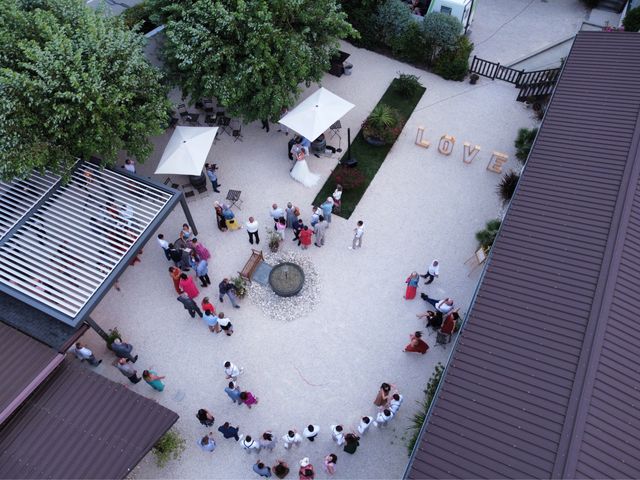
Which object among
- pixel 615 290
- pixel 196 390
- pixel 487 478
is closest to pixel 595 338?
pixel 615 290

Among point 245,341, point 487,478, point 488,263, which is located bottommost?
point 487,478

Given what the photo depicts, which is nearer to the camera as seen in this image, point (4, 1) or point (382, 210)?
point (4, 1)

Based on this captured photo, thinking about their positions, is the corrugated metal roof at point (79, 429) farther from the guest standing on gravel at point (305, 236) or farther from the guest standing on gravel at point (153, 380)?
the guest standing on gravel at point (305, 236)

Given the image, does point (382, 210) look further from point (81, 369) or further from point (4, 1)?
point (4, 1)

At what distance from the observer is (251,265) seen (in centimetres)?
1677

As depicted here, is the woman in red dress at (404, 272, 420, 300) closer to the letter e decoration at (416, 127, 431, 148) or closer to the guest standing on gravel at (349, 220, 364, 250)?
the guest standing on gravel at (349, 220, 364, 250)

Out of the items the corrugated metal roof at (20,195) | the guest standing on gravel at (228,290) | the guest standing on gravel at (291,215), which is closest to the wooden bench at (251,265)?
the guest standing on gravel at (228,290)

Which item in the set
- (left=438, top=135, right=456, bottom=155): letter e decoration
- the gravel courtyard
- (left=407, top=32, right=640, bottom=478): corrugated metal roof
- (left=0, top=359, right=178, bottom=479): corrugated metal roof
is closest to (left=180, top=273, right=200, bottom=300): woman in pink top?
the gravel courtyard

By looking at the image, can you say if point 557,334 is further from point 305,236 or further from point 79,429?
point 79,429

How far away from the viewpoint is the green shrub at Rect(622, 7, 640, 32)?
22048 mm

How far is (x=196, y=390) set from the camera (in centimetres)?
1475

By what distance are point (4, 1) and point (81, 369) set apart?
1183cm

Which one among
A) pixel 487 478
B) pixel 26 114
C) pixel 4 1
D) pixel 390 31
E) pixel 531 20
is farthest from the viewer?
pixel 531 20

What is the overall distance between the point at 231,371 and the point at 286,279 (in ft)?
12.6
